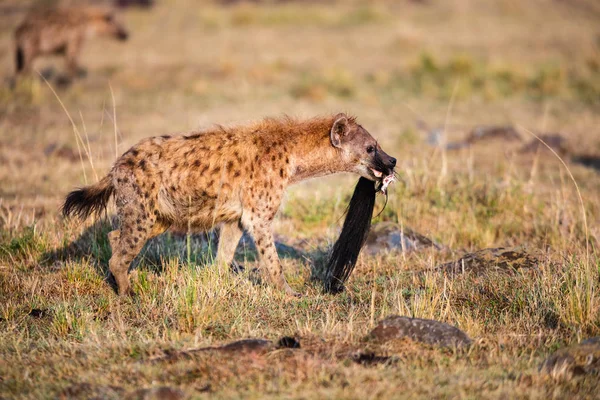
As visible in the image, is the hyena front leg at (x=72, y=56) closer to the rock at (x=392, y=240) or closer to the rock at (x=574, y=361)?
the rock at (x=392, y=240)

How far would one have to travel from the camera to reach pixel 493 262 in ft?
23.0

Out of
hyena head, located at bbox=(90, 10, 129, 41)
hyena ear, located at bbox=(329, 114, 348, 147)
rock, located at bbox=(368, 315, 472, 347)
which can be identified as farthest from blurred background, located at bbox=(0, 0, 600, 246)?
rock, located at bbox=(368, 315, 472, 347)

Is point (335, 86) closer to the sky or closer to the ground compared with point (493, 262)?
closer to the sky

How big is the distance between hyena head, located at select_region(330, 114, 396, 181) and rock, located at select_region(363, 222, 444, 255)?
1.04m

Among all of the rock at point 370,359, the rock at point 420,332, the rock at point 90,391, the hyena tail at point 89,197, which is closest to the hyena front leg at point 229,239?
the hyena tail at point 89,197

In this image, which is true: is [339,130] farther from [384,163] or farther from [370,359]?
[370,359]

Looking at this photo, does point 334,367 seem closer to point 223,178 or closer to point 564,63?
point 223,178

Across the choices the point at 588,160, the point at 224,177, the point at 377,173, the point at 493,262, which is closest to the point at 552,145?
the point at 588,160

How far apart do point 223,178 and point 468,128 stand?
27.9 feet

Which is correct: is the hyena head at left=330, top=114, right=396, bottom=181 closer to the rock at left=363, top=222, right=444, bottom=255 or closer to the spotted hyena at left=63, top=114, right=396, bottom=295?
the spotted hyena at left=63, top=114, right=396, bottom=295

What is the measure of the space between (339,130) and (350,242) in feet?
3.36

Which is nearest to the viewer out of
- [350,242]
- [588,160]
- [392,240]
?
[350,242]

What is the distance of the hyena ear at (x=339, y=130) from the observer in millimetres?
7027

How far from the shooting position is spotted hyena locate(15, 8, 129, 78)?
16.3 metres
